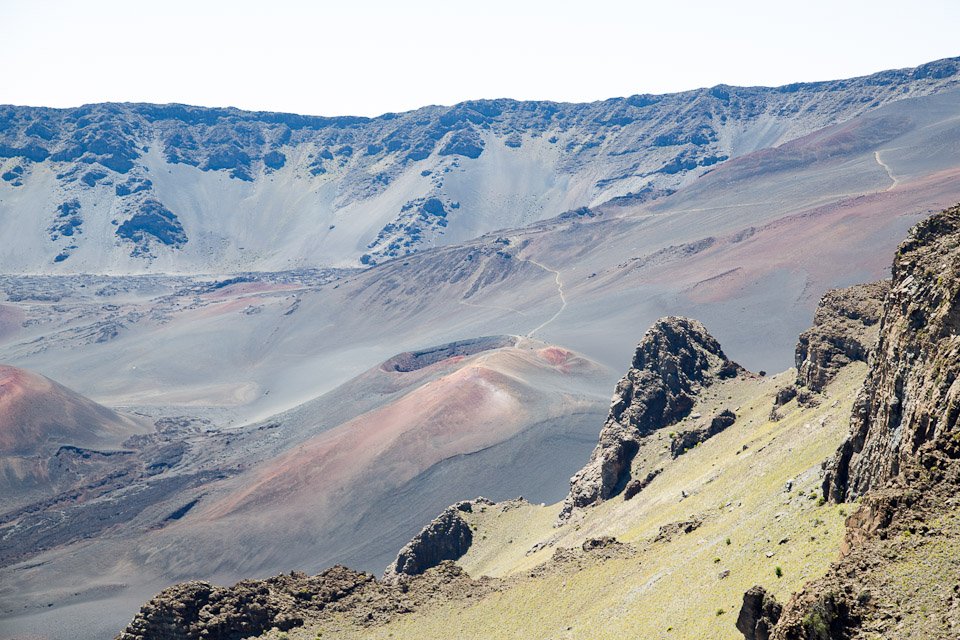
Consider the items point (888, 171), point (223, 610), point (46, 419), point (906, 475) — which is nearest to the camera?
point (906, 475)

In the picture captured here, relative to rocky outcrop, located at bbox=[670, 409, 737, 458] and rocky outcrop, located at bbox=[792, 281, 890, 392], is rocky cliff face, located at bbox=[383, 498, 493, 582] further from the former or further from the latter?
rocky outcrop, located at bbox=[792, 281, 890, 392]

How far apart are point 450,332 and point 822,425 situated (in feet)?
381

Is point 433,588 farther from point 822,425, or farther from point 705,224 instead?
point 705,224

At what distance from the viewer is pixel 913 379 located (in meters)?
20.4

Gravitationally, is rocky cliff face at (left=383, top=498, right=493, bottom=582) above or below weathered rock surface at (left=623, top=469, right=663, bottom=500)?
below

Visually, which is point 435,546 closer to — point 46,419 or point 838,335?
point 838,335

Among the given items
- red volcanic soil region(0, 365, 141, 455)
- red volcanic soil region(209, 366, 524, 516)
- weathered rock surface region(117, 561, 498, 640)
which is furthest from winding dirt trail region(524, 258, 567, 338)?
weathered rock surface region(117, 561, 498, 640)

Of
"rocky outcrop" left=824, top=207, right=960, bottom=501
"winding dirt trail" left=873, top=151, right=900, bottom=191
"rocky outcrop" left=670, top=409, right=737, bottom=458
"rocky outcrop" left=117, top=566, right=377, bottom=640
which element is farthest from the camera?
"winding dirt trail" left=873, top=151, right=900, bottom=191

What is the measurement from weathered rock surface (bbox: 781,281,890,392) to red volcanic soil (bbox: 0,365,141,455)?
85.4 meters

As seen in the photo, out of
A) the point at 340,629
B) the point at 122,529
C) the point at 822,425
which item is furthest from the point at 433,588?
the point at 122,529

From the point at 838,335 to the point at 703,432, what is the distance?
26.2 feet

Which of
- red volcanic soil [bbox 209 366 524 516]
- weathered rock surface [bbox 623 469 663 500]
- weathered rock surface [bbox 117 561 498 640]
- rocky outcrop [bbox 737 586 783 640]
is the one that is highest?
rocky outcrop [bbox 737 586 783 640]

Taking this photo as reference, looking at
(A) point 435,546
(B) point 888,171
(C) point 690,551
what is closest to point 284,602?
(C) point 690,551

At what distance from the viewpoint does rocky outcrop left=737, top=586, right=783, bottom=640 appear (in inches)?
685
